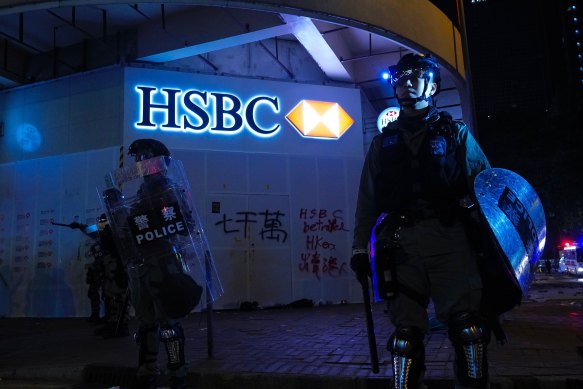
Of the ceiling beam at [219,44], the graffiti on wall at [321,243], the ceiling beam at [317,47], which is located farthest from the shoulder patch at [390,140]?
the graffiti on wall at [321,243]

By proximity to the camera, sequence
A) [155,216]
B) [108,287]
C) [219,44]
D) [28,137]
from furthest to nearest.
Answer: [28,137]
[219,44]
[108,287]
[155,216]

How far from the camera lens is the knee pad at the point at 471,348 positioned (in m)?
2.51

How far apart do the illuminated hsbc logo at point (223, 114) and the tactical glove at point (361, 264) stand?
8.24 m

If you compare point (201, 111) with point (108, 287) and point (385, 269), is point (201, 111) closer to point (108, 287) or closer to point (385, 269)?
point (108, 287)

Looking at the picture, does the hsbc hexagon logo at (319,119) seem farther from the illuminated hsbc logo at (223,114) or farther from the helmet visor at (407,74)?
the helmet visor at (407,74)

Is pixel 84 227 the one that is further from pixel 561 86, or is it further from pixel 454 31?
pixel 561 86

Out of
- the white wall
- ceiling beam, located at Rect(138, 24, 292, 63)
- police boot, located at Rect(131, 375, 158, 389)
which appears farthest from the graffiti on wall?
police boot, located at Rect(131, 375, 158, 389)

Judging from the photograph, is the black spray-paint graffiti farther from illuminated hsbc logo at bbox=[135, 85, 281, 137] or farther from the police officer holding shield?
the police officer holding shield

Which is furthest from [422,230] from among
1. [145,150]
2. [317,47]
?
[317,47]

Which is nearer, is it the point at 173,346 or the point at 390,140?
the point at 390,140

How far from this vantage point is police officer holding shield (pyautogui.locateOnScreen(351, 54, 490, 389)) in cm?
260

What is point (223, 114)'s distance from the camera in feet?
35.6

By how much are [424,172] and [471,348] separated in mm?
947

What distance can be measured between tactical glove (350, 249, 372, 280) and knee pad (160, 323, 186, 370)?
5.83 ft
